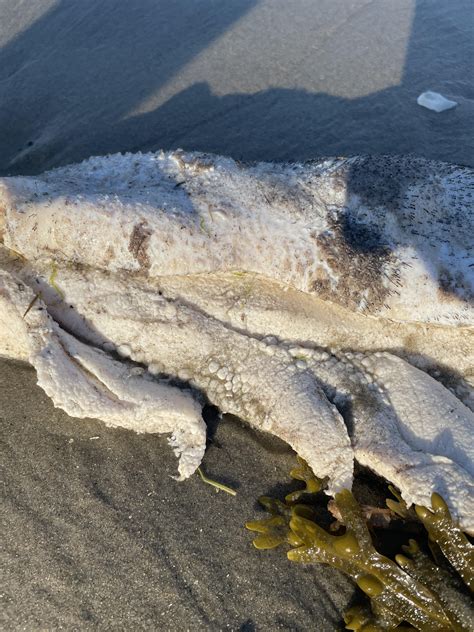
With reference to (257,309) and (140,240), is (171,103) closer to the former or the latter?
(140,240)

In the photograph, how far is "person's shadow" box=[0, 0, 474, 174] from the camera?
5.70m

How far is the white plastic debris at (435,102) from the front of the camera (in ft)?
20.5

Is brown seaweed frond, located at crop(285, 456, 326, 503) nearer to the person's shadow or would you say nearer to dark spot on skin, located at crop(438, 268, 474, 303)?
dark spot on skin, located at crop(438, 268, 474, 303)

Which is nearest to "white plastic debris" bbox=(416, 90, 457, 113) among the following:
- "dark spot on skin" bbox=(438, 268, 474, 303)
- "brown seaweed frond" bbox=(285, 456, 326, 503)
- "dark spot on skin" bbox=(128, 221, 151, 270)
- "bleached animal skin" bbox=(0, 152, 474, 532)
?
"bleached animal skin" bbox=(0, 152, 474, 532)

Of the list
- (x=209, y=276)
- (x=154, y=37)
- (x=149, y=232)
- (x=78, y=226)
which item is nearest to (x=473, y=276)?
(x=209, y=276)

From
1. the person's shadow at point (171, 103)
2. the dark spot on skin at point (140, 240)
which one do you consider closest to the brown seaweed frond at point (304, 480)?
the dark spot on skin at point (140, 240)

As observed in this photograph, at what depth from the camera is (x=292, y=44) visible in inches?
275

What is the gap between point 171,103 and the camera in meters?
6.11

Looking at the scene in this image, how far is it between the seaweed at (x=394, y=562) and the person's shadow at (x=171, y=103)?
3707 millimetres

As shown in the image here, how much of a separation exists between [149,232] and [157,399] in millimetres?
1000

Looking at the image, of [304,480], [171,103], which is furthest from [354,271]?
[171,103]

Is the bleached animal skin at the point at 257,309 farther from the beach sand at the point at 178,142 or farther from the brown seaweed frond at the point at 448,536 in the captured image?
the beach sand at the point at 178,142

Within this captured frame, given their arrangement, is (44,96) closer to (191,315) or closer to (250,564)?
(191,315)

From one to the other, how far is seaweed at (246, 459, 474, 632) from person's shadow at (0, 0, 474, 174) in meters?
3.71
